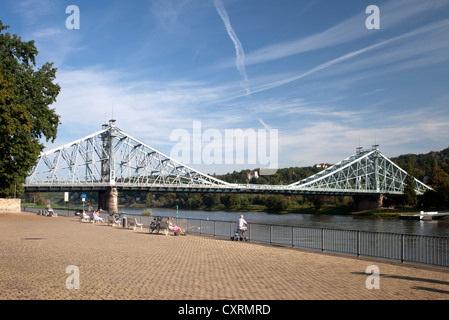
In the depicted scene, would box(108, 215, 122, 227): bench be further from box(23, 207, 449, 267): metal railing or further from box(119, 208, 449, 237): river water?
box(119, 208, 449, 237): river water

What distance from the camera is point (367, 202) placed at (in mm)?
86125

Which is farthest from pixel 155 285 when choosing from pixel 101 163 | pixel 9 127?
pixel 101 163

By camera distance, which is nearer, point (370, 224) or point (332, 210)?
point (370, 224)

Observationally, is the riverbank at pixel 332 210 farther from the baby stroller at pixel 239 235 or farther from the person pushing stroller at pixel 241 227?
the person pushing stroller at pixel 241 227

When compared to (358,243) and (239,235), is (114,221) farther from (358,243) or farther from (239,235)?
(358,243)

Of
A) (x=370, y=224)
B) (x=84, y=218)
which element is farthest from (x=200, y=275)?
(x=370, y=224)

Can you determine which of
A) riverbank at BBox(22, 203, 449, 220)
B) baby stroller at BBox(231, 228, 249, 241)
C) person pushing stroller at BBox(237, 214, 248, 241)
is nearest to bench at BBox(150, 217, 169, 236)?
baby stroller at BBox(231, 228, 249, 241)

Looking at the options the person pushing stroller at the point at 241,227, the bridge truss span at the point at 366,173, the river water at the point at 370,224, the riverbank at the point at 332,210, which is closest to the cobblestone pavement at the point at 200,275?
the person pushing stroller at the point at 241,227

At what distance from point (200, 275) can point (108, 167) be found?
268 feet

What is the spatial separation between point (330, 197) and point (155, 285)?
93127 millimetres

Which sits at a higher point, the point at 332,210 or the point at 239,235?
the point at 239,235

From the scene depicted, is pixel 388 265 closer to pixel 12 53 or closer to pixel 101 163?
pixel 12 53

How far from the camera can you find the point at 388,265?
12398mm

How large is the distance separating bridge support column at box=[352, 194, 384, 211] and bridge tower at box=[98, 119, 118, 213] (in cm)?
4905
